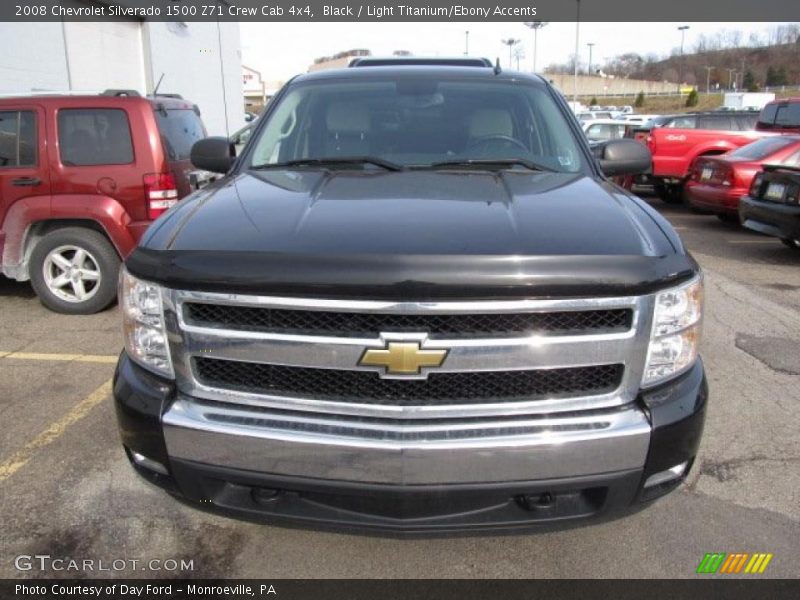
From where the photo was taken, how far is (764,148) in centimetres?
1058

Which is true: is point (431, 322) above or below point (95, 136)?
below

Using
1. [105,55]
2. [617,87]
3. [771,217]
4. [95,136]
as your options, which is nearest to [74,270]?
[95,136]

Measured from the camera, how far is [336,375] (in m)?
2.19

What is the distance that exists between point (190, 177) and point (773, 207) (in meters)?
6.71

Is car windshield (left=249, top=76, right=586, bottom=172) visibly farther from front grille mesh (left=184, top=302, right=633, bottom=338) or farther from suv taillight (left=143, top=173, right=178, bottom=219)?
suv taillight (left=143, top=173, right=178, bottom=219)

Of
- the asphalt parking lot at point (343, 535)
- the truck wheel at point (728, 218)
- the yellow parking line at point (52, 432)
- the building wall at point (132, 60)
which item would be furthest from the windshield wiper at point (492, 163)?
the building wall at point (132, 60)

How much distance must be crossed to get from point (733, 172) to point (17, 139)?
30.6 feet

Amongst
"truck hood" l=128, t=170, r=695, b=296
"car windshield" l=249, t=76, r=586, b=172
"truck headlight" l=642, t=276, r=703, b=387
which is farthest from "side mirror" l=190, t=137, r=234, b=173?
"truck headlight" l=642, t=276, r=703, b=387

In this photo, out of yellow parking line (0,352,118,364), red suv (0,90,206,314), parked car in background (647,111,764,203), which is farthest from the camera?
parked car in background (647,111,764,203)

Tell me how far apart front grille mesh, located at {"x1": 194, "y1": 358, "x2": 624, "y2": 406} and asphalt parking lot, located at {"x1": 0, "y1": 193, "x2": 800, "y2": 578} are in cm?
77

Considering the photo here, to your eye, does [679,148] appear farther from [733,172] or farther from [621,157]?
[621,157]

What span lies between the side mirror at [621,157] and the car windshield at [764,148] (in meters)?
7.88

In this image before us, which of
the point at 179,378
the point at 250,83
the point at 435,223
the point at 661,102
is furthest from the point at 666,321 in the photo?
the point at 661,102

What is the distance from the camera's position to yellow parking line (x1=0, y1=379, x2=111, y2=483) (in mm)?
3434
